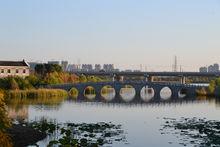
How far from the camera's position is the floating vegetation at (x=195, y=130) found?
37938 millimetres

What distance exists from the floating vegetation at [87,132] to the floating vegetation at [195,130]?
4.62 m

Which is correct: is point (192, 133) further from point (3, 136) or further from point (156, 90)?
point (156, 90)

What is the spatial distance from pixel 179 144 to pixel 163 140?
2.24 m

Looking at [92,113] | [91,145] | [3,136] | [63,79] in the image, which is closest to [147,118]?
[92,113]

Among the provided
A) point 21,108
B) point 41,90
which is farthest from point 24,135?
point 41,90

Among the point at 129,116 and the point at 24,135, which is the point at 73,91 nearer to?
the point at 129,116

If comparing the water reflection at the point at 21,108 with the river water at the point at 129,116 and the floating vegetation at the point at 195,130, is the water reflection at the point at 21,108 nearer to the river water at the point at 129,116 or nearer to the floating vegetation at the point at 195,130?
the river water at the point at 129,116

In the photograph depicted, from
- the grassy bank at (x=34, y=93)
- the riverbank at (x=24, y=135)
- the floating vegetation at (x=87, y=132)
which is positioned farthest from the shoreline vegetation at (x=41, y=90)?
the riverbank at (x=24, y=135)

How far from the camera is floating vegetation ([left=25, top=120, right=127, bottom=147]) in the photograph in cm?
3577

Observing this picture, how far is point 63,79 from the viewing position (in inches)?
4215

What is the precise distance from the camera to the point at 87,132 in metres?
41.4

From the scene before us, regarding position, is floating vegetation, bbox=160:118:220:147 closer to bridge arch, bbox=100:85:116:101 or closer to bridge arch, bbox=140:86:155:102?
bridge arch, bbox=140:86:155:102

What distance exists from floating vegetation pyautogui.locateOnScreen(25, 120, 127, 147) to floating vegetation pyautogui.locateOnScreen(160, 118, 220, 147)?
4.62 meters

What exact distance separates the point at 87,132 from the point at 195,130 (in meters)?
10.1
